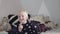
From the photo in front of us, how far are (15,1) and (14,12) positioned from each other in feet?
0.76

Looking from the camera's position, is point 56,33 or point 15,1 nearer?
point 56,33

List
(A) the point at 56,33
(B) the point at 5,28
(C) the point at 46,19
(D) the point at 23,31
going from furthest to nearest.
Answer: (C) the point at 46,19, (B) the point at 5,28, (A) the point at 56,33, (D) the point at 23,31

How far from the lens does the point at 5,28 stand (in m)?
2.82

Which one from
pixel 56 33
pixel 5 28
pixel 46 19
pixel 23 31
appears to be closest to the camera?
pixel 23 31

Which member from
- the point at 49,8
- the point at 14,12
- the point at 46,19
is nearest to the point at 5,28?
the point at 14,12

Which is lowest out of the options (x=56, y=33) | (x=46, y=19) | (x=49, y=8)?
(x=56, y=33)

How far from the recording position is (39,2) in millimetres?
3318

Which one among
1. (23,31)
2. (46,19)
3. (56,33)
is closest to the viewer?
(23,31)

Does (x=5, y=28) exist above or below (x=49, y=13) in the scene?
below

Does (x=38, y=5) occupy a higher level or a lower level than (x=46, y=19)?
higher

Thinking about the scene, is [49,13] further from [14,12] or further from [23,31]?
[23,31]

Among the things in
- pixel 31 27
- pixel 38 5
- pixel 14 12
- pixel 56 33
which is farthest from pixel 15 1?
pixel 31 27

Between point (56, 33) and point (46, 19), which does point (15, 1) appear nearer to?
point (46, 19)

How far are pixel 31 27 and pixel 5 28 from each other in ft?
3.31
